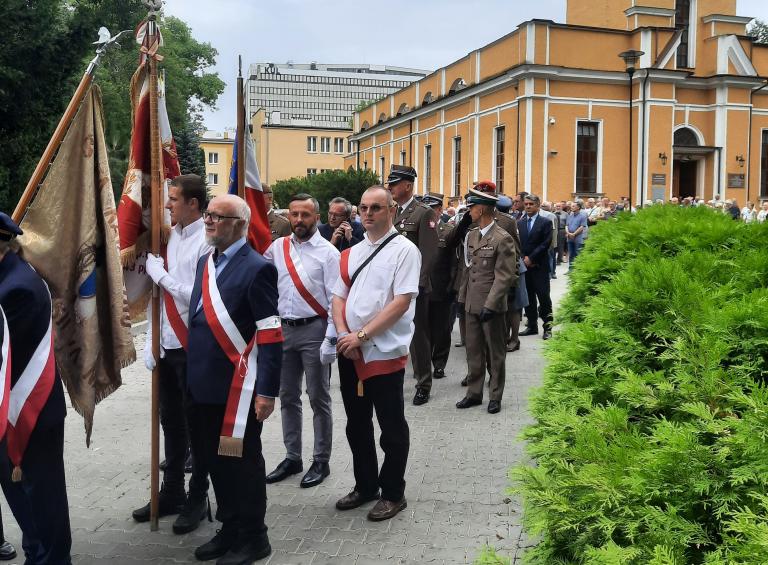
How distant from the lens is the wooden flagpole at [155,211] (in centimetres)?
509

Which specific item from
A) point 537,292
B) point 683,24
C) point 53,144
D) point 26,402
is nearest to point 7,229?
point 26,402

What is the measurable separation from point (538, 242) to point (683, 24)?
33.8 metres

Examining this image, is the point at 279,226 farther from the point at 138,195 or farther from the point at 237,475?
the point at 237,475

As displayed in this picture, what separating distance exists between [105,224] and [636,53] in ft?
91.4

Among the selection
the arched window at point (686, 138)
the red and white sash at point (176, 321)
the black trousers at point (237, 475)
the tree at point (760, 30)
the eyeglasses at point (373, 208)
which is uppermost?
the tree at point (760, 30)

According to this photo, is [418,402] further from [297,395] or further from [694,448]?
[694,448]

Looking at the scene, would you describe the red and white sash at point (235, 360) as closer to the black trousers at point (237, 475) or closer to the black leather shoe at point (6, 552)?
the black trousers at point (237, 475)

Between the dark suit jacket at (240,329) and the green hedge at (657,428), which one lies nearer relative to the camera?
the green hedge at (657,428)

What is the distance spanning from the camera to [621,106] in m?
37.4

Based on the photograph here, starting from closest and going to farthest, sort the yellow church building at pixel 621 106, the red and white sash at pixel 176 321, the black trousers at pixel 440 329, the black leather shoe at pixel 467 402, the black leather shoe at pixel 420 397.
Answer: the red and white sash at pixel 176 321, the black leather shoe at pixel 467 402, the black leather shoe at pixel 420 397, the black trousers at pixel 440 329, the yellow church building at pixel 621 106

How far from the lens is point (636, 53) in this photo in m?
29.1

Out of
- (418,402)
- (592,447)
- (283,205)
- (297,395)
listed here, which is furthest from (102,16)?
(283,205)

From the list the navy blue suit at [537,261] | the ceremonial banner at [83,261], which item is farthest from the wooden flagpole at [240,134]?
the navy blue suit at [537,261]

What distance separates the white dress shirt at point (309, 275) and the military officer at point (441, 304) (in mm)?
3322
